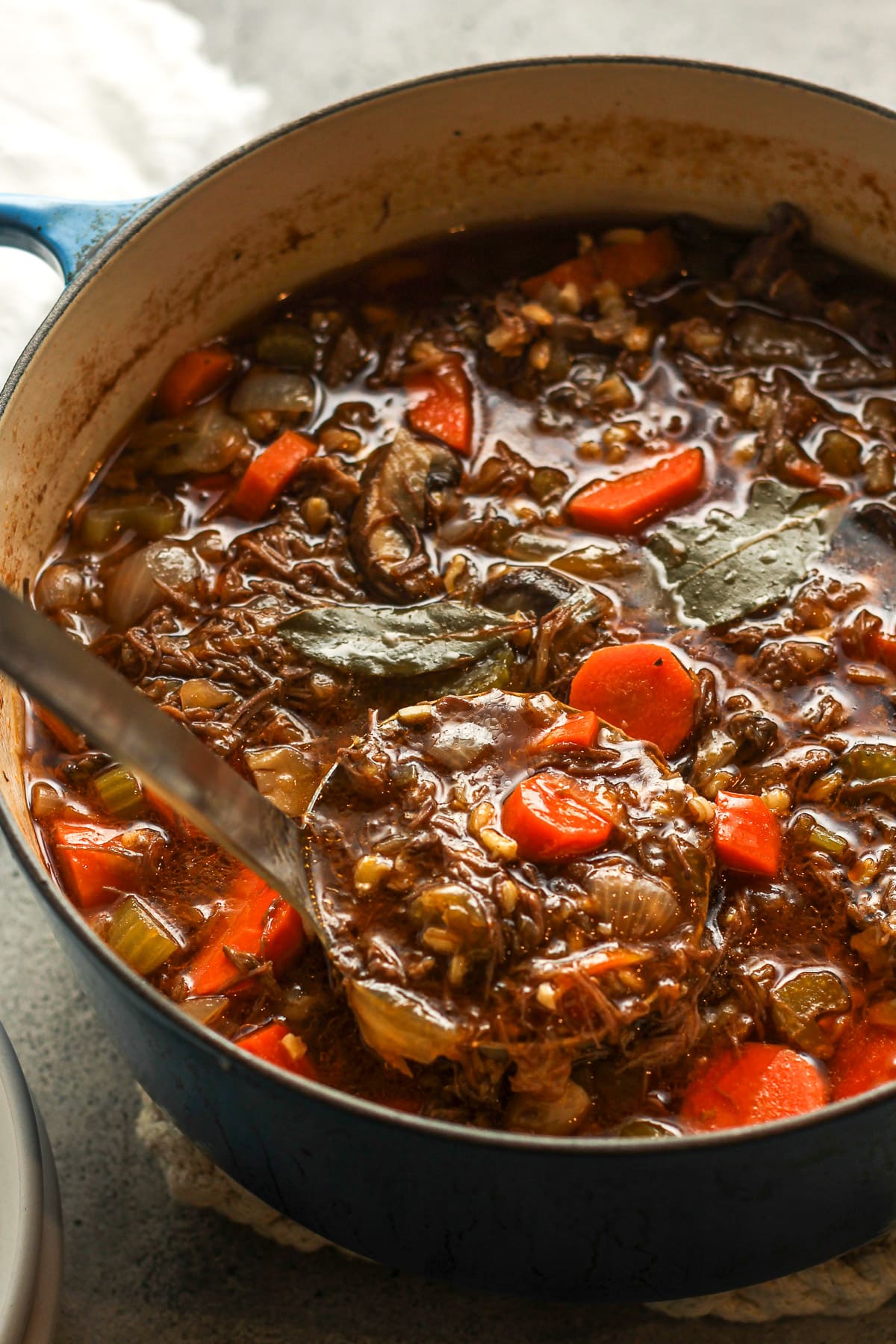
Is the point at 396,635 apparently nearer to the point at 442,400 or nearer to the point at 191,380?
the point at 442,400

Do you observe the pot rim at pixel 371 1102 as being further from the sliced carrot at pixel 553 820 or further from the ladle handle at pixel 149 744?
the sliced carrot at pixel 553 820

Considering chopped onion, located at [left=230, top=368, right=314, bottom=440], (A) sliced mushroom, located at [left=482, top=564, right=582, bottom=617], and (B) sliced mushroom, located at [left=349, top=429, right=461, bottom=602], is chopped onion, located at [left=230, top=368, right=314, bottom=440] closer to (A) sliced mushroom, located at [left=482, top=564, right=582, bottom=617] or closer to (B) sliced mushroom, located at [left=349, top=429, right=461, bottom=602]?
(B) sliced mushroom, located at [left=349, top=429, right=461, bottom=602]

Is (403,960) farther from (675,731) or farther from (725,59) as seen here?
(725,59)

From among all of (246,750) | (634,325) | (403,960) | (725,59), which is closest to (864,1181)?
(403,960)

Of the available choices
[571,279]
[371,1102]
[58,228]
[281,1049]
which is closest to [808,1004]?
[371,1102]

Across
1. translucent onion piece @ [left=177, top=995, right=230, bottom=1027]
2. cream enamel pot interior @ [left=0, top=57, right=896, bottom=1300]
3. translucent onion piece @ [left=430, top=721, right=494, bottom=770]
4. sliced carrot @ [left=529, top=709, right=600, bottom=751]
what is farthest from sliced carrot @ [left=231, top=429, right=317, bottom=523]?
translucent onion piece @ [left=177, top=995, right=230, bottom=1027]

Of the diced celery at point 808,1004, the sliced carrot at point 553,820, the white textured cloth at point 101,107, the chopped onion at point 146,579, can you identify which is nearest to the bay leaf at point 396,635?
the chopped onion at point 146,579
